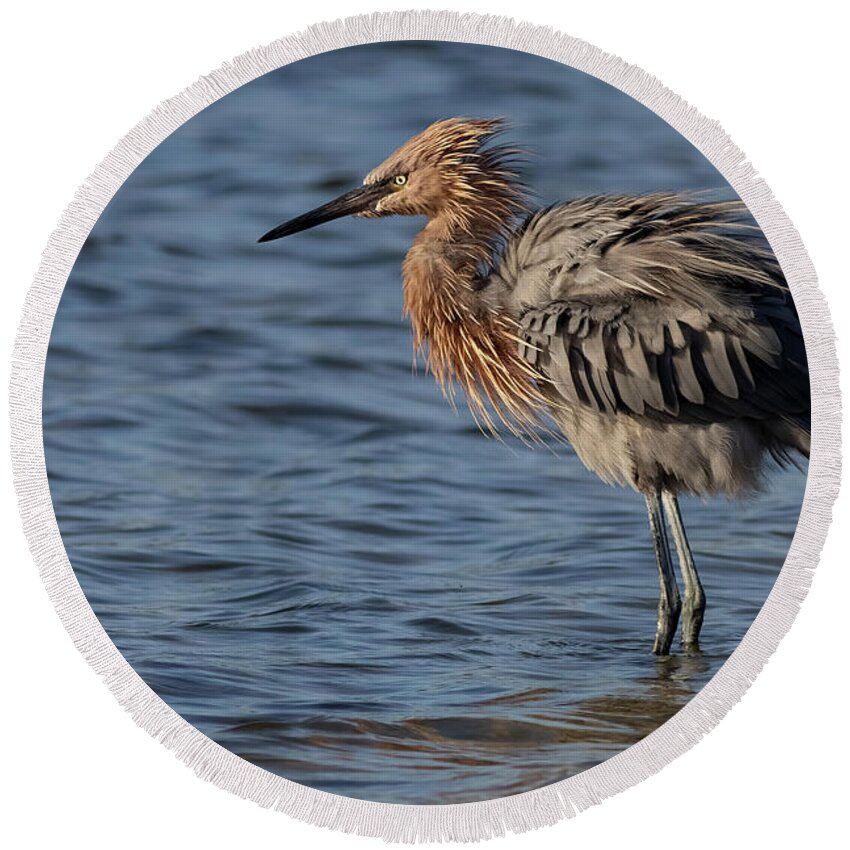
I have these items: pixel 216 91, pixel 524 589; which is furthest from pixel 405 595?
pixel 216 91

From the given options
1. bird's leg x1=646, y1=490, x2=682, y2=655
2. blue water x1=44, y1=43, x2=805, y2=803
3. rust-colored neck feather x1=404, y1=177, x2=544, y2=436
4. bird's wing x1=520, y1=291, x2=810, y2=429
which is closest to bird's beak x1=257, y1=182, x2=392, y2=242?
rust-colored neck feather x1=404, y1=177, x2=544, y2=436

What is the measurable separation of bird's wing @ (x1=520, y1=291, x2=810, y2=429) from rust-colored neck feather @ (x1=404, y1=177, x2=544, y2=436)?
15 centimetres

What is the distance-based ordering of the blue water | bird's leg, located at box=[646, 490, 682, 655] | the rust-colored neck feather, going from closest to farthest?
the blue water
the rust-colored neck feather
bird's leg, located at box=[646, 490, 682, 655]

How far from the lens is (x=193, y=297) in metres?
4.33

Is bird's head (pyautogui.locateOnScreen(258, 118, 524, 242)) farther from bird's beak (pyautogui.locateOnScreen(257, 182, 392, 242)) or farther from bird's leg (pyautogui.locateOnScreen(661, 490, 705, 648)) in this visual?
bird's leg (pyautogui.locateOnScreen(661, 490, 705, 648))

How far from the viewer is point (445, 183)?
127 inches

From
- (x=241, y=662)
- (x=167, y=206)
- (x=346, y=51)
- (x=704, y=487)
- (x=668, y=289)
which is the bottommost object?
(x=241, y=662)

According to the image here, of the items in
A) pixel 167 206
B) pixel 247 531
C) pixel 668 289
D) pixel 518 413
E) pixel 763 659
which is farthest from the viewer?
pixel 167 206

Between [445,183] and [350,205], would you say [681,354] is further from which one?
[350,205]

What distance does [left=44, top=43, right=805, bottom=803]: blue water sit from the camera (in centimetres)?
299

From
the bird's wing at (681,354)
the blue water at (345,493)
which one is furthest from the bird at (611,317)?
the blue water at (345,493)

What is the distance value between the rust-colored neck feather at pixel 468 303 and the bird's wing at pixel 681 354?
0.50 ft

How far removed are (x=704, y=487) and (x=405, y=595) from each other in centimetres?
75

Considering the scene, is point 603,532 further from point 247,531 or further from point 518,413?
point 247,531
